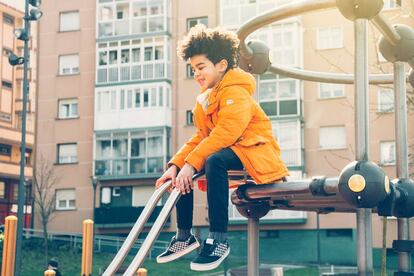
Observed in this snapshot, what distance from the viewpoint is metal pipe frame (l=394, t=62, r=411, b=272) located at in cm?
518

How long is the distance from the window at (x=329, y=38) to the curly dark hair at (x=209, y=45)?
85.7 ft

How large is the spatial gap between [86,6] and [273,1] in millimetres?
9443

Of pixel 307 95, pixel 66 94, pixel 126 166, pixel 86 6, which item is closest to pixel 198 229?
pixel 126 166

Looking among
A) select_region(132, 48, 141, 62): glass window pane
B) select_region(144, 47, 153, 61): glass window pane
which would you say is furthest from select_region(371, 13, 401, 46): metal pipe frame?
select_region(132, 48, 141, 62): glass window pane

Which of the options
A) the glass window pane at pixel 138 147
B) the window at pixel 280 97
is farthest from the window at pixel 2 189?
the window at pixel 280 97

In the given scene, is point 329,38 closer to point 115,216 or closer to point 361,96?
point 115,216

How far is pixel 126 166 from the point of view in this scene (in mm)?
32531

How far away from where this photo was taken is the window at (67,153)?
34000 mm

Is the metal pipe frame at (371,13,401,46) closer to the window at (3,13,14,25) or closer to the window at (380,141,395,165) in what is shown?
the window at (380,141,395,165)

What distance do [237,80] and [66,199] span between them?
30435 millimetres

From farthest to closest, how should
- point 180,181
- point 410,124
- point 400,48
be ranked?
point 410,124 < point 400,48 < point 180,181

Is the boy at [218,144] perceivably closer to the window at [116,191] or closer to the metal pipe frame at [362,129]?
the metal pipe frame at [362,129]

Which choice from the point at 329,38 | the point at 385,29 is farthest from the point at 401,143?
the point at 329,38

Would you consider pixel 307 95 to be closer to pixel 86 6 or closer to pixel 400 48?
pixel 86 6
